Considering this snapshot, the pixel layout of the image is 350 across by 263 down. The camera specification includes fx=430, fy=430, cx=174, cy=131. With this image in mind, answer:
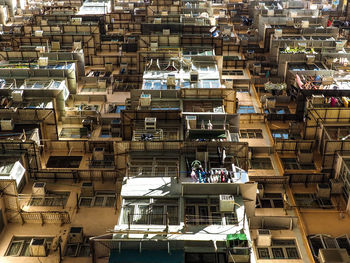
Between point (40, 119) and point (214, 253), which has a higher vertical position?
point (40, 119)

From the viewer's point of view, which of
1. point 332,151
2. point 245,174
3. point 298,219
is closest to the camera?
point 245,174

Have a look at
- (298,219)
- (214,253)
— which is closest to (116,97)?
(298,219)

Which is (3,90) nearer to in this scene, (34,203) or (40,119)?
(40,119)

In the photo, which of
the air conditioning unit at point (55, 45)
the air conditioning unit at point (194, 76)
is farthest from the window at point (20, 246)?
the air conditioning unit at point (55, 45)

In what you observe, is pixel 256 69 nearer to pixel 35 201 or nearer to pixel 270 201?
pixel 270 201

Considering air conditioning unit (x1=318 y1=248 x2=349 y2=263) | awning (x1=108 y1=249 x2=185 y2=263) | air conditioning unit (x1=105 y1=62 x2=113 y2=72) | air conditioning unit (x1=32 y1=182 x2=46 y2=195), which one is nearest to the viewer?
awning (x1=108 y1=249 x2=185 y2=263)

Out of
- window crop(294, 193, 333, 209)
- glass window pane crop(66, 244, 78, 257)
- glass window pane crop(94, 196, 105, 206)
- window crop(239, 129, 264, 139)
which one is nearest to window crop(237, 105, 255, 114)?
window crop(239, 129, 264, 139)

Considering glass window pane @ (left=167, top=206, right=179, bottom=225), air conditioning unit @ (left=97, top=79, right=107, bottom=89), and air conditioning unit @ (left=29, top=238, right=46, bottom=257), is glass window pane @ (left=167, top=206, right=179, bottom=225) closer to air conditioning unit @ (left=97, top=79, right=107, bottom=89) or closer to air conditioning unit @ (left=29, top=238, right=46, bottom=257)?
air conditioning unit @ (left=29, top=238, right=46, bottom=257)
